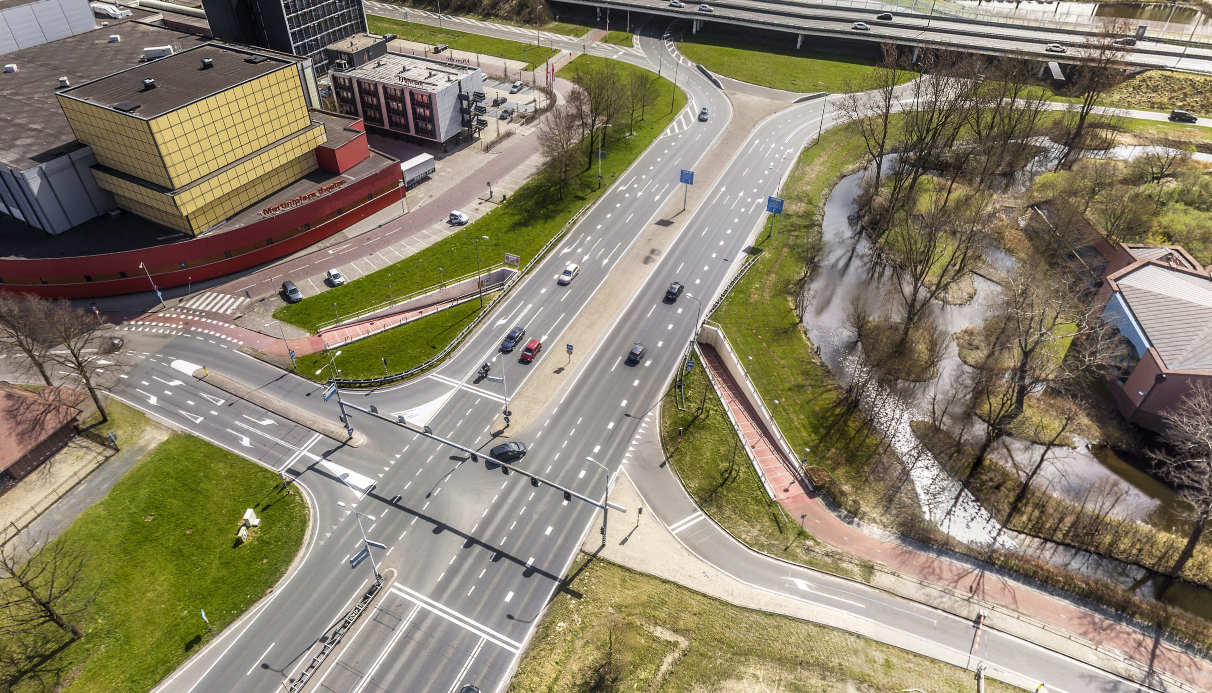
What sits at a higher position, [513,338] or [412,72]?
[412,72]

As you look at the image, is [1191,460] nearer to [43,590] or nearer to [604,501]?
[604,501]

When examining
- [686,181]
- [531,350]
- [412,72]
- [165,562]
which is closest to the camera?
[165,562]

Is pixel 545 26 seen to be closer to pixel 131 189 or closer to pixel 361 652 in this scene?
pixel 131 189

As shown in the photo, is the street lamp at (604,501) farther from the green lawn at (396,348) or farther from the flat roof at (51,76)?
the flat roof at (51,76)

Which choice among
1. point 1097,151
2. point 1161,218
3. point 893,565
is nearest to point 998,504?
point 893,565

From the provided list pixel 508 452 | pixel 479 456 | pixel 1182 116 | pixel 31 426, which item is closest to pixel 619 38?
pixel 1182 116

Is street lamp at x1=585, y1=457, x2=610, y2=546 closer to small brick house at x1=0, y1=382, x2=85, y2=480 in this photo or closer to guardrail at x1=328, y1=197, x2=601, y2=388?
guardrail at x1=328, y1=197, x2=601, y2=388

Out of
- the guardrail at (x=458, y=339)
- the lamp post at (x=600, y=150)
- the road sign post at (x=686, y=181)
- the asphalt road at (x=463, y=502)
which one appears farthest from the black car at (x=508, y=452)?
the lamp post at (x=600, y=150)
